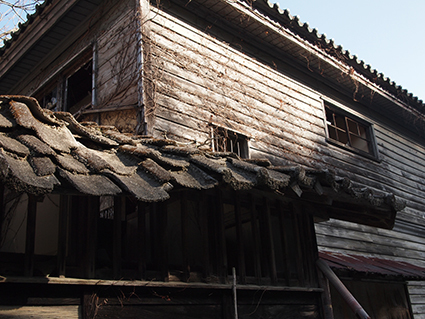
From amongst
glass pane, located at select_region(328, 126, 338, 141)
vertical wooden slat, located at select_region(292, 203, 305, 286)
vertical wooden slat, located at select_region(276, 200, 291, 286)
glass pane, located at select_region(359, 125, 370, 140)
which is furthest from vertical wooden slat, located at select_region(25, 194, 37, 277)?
glass pane, located at select_region(359, 125, 370, 140)

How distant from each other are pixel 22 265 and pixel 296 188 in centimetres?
219

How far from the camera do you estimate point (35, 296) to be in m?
2.51

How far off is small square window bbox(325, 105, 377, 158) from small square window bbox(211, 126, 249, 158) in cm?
316

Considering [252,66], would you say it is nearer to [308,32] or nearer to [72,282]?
[308,32]

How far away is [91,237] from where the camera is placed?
2928mm

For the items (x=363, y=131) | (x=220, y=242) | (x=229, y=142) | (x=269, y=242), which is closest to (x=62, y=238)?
(x=220, y=242)

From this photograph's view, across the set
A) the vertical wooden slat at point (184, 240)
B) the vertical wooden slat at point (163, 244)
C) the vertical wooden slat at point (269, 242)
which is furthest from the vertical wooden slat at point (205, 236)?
the vertical wooden slat at point (269, 242)

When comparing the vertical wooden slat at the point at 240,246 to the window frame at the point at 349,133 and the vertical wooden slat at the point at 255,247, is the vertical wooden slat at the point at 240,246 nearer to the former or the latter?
the vertical wooden slat at the point at 255,247

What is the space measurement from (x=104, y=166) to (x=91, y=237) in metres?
0.69

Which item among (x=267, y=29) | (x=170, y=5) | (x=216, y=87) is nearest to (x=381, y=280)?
(x=216, y=87)

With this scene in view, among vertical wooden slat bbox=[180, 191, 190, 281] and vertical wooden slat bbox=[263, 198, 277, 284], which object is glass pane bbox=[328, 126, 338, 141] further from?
vertical wooden slat bbox=[180, 191, 190, 281]

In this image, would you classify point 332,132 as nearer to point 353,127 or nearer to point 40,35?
point 353,127

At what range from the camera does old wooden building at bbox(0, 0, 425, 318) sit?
2693 mm

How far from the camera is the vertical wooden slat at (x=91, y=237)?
284 cm
